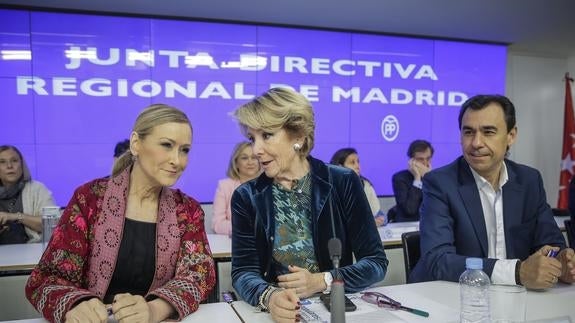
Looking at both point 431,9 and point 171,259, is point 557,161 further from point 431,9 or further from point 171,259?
point 171,259

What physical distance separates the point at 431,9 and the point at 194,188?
10.8ft

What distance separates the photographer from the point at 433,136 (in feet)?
19.5

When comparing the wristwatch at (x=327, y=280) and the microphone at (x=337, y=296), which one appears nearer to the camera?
the microphone at (x=337, y=296)

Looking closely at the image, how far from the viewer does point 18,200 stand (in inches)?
143

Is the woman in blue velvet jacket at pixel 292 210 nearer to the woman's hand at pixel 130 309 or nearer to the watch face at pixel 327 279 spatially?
the watch face at pixel 327 279

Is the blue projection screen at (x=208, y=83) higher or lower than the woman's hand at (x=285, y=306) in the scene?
higher

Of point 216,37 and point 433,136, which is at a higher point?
point 216,37

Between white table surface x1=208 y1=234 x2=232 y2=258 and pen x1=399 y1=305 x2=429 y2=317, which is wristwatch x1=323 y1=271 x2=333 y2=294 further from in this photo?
white table surface x1=208 y1=234 x2=232 y2=258

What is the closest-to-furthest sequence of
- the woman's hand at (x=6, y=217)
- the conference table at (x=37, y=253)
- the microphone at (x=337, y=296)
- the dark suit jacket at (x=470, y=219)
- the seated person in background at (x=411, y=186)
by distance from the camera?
the microphone at (x=337, y=296), the dark suit jacket at (x=470, y=219), the conference table at (x=37, y=253), the woman's hand at (x=6, y=217), the seated person in background at (x=411, y=186)

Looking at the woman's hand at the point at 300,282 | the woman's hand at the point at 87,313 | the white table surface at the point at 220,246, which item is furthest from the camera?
the white table surface at the point at 220,246

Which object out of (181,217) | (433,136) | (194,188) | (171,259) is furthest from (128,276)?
(433,136)

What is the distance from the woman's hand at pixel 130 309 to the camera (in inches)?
52.2

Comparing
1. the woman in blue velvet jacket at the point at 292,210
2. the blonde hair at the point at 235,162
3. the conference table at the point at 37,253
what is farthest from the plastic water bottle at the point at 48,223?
the woman in blue velvet jacket at the point at 292,210

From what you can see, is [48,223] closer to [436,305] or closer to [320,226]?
[320,226]
